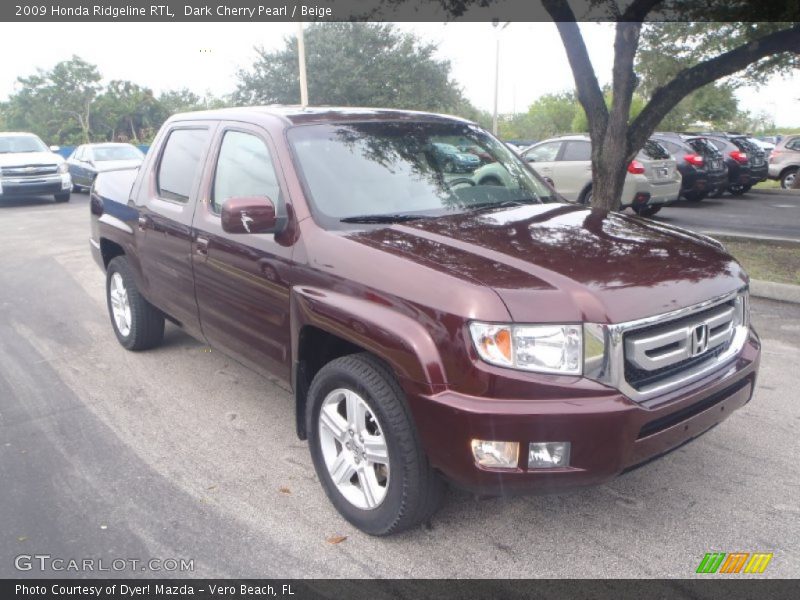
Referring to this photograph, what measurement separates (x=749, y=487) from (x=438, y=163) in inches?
92.8

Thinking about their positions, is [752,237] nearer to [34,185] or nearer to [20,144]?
[34,185]

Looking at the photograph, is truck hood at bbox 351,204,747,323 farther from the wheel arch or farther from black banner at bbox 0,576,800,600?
black banner at bbox 0,576,800,600

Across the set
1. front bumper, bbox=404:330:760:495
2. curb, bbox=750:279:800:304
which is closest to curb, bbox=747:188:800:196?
curb, bbox=750:279:800:304

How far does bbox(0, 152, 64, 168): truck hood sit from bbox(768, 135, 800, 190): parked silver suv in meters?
19.6

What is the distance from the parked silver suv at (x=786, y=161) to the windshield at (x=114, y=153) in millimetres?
18285

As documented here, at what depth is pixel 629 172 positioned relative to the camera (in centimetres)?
1269

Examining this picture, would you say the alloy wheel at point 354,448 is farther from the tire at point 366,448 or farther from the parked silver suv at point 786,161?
the parked silver suv at point 786,161

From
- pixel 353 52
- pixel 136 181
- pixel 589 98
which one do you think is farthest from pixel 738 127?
pixel 136 181

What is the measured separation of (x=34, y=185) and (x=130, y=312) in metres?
14.6

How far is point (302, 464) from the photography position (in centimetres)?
387

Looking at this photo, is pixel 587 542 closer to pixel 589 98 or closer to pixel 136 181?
pixel 136 181

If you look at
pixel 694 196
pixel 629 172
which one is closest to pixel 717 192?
pixel 694 196

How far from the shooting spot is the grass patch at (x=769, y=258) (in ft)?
25.0

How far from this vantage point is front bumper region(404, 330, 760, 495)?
2561mm
